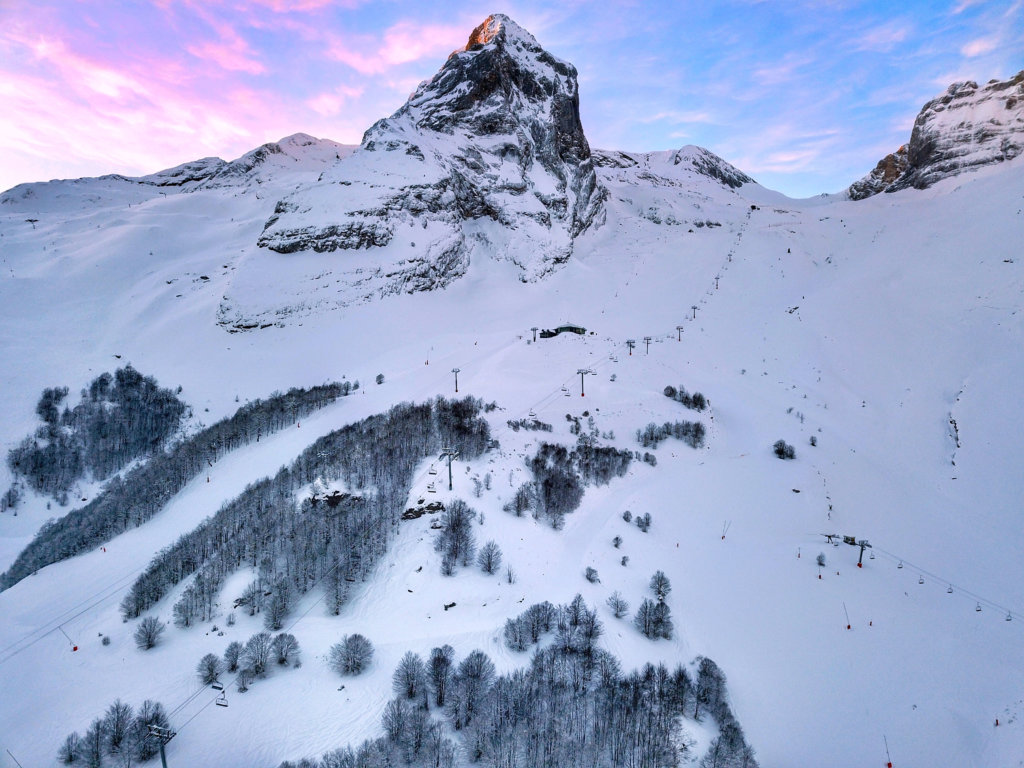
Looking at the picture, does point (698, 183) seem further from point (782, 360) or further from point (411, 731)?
point (411, 731)

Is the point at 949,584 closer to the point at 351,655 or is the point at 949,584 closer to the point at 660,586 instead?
the point at 660,586

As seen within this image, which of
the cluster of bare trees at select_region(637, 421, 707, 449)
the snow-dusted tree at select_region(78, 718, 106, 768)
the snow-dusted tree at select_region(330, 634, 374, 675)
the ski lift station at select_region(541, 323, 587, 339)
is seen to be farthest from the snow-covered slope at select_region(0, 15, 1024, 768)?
the ski lift station at select_region(541, 323, 587, 339)

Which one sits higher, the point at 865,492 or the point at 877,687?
the point at 865,492

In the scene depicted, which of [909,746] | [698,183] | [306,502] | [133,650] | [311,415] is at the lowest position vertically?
[909,746]

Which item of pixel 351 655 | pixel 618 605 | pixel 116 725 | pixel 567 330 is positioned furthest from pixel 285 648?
pixel 567 330

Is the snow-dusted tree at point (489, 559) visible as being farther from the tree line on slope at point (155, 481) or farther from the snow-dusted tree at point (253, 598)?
the tree line on slope at point (155, 481)

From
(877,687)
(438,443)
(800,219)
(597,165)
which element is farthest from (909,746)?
(597,165)

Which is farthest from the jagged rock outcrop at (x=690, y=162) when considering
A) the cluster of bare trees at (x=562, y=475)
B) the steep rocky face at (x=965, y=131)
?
the cluster of bare trees at (x=562, y=475)

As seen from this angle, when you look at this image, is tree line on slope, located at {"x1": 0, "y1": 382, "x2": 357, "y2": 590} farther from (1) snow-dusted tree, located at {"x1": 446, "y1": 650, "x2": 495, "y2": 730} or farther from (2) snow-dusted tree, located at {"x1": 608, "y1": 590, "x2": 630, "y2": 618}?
(2) snow-dusted tree, located at {"x1": 608, "y1": 590, "x2": 630, "y2": 618}
